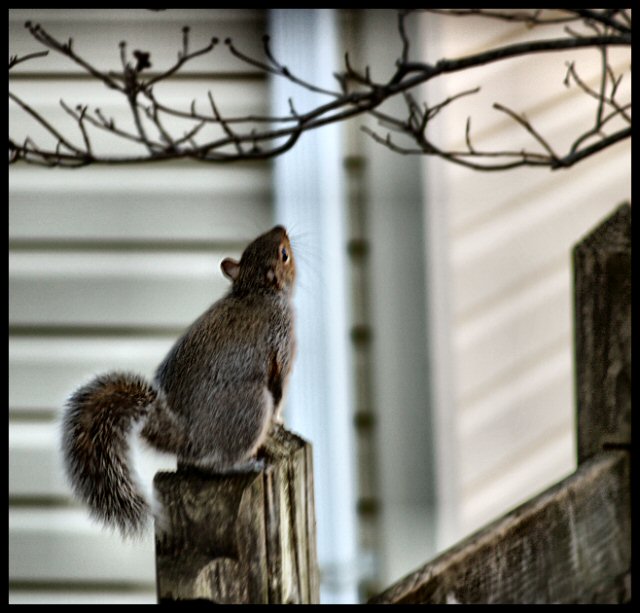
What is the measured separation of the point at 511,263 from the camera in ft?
7.48

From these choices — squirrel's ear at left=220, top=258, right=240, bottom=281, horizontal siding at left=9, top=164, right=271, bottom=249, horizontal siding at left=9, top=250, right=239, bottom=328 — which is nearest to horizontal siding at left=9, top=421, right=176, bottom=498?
horizontal siding at left=9, top=250, right=239, bottom=328

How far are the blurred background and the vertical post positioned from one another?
2.80 ft

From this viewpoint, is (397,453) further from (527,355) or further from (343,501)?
(527,355)

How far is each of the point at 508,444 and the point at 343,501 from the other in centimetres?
41

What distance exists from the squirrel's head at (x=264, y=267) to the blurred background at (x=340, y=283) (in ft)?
2.86

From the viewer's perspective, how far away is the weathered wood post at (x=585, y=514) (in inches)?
39.2

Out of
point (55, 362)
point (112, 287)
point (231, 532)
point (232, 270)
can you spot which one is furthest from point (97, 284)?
point (231, 532)

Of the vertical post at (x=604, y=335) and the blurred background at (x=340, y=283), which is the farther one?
the blurred background at (x=340, y=283)

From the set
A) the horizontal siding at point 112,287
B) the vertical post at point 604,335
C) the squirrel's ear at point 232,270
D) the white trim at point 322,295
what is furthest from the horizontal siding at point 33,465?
the vertical post at point 604,335

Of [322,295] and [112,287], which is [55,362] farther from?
[322,295]

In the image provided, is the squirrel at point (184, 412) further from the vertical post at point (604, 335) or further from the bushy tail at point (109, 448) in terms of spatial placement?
the vertical post at point (604, 335)

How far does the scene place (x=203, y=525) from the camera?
84 cm

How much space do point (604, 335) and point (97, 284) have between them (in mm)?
1230

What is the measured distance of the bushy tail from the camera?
0.92m
